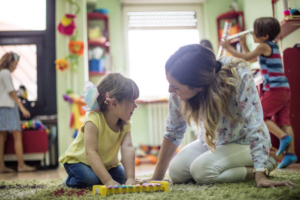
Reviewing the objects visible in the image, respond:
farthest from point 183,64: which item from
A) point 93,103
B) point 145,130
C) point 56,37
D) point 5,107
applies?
point 145,130

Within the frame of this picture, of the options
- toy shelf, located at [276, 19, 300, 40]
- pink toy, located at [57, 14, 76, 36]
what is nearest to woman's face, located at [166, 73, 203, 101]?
toy shelf, located at [276, 19, 300, 40]

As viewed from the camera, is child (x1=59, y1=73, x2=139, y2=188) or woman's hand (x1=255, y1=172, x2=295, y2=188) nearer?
woman's hand (x1=255, y1=172, x2=295, y2=188)

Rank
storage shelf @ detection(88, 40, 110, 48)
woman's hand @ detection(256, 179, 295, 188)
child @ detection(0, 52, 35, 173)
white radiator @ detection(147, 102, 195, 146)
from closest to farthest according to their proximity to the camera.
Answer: woman's hand @ detection(256, 179, 295, 188) → child @ detection(0, 52, 35, 173) → storage shelf @ detection(88, 40, 110, 48) → white radiator @ detection(147, 102, 195, 146)

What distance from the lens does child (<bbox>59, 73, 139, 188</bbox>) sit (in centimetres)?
124

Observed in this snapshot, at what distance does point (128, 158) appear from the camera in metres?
1.29

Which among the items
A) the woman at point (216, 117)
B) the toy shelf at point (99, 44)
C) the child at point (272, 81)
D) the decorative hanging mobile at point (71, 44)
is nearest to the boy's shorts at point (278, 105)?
the child at point (272, 81)

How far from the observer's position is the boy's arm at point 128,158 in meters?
1.24

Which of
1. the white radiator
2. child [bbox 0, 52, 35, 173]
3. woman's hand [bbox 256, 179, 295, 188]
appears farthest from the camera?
the white radiator

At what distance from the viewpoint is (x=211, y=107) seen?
1.08m

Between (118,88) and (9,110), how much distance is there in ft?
6.04

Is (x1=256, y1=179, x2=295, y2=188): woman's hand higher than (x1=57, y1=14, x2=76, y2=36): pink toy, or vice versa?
(x1=57, y1=14, x2=76, y2=36): pink toy

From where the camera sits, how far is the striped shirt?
200 cm

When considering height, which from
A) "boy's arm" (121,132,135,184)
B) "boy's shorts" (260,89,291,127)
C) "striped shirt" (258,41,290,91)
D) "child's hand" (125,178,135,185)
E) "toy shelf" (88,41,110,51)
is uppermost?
"toy shelf" (88,41,110,51)

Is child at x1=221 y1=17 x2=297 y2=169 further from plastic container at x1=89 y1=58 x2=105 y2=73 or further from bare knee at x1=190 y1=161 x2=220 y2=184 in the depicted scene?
plastic container at x1=89 y1=58 x2=105 y2=73
